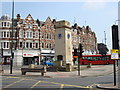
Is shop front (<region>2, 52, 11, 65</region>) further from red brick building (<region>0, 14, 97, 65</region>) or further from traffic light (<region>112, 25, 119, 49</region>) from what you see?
traffic light (<region>112, 25, 119, 49</region>)

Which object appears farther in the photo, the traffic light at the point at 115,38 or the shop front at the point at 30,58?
the shop front at the point at 30,58

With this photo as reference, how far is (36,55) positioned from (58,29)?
23.2m

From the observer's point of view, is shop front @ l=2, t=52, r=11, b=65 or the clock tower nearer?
the clock tower

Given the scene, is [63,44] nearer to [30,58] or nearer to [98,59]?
[98,59]

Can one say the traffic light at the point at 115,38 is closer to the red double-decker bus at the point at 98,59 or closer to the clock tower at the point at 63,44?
the clock tower at the point at 63,44

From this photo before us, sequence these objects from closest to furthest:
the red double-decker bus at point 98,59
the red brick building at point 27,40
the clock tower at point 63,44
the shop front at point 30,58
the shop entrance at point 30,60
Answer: the clock tower at point 63,44
the red double-decker bus at point 98,59
the red brick building at point 27,40
the shop front at point 30,58
the shop entrance at point 30,60

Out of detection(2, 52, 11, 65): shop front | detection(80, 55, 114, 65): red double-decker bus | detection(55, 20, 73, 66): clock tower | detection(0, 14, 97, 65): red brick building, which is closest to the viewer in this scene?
detection(55, 20, 73, 66): clock tower

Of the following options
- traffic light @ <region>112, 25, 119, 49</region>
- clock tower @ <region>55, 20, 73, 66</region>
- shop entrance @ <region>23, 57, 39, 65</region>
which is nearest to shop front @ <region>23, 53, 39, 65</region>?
shop entrance @ <region>23, 57, 39, 65</region>

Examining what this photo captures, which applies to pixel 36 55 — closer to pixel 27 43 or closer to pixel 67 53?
pixel 27 43

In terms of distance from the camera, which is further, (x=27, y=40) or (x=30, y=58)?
(x=30, y=58)

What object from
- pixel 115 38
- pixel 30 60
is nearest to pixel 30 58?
pixel 30 60

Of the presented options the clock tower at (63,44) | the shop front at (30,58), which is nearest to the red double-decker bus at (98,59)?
the shop front at (30,58)

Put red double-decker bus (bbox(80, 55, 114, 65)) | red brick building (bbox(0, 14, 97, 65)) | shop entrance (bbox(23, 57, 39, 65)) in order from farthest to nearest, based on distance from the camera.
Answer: shop entrance (bbox(23, 57, 39, 65))
red brick building (bbox(0, 14, 97, 65))
red double-decker bus (bbox(80, 55, 114, 65))

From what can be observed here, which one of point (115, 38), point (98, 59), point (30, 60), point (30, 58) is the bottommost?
point (30, 60)
